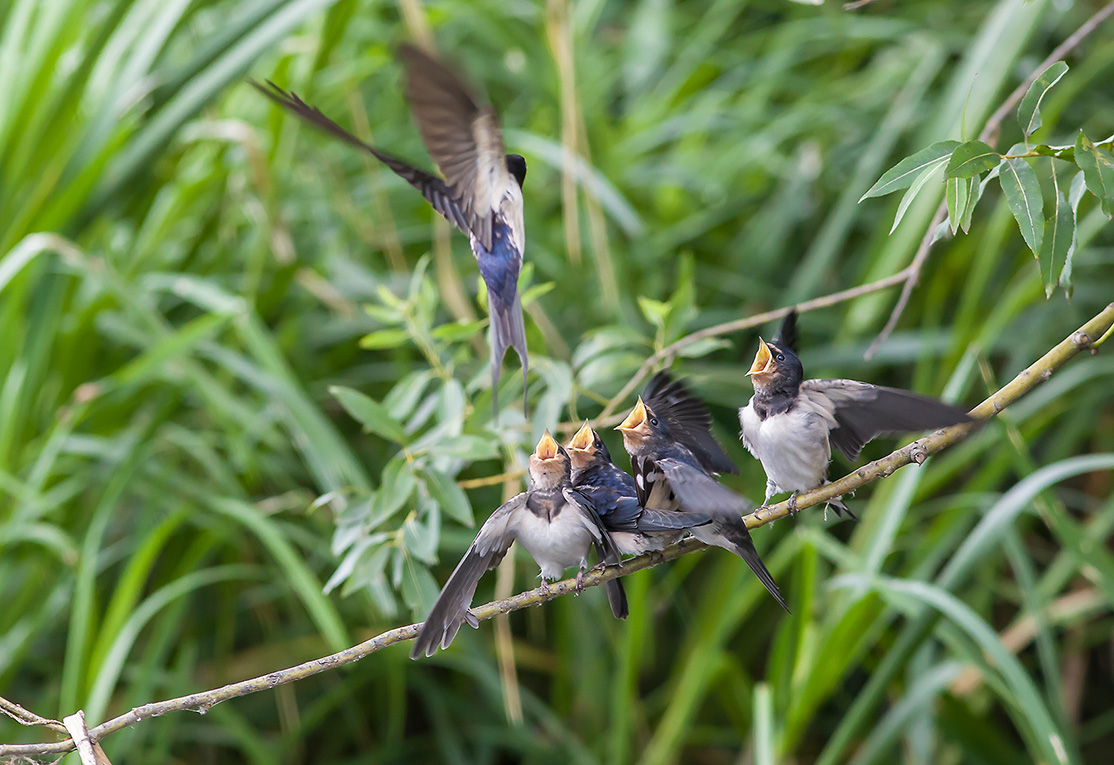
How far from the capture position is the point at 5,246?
1548mm

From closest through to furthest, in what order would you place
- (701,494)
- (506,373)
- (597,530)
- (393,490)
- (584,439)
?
(701,494)
(597,530)
(584,439)
(393,490)
(506,373)

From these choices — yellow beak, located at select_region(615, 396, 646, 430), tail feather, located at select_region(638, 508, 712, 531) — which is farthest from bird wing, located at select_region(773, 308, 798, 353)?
tail feather, located at select_region(638, 508, 712, 531)

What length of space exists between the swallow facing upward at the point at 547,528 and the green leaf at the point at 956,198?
1.09 ft

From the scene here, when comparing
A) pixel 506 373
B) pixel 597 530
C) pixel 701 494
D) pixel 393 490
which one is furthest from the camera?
pixel 506 373

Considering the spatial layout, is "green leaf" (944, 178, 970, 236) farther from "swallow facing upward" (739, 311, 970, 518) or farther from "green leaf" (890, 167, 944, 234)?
"swallow facing upward" (739, 311, 970, 518)

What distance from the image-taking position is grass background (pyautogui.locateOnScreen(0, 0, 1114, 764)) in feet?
4.87

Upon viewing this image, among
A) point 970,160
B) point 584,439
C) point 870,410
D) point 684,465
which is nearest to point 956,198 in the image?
point 970,160

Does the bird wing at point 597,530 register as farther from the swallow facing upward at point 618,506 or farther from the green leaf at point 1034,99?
the green leaf at point 1034,99

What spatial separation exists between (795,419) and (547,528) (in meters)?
0.23

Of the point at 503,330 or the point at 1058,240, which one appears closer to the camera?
the point at 1058,240

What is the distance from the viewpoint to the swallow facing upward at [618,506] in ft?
2.27

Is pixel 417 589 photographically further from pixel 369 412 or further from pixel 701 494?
pixel 701 494

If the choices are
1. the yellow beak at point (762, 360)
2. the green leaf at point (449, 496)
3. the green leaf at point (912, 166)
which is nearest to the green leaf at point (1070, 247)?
the green leaf at point (912, 166)

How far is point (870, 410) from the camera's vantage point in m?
0.66
